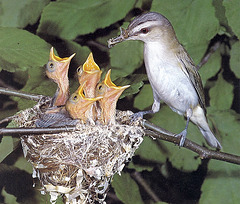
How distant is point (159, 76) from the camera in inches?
58.7

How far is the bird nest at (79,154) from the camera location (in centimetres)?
131

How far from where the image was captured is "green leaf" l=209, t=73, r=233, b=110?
Result: 178 centimetres

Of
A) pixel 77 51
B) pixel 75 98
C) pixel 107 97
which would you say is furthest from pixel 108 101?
pixel 77 51

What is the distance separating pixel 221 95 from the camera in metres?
1.79

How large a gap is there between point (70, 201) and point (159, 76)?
0.58 meters

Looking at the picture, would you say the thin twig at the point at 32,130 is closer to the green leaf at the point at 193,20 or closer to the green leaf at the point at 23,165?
the green leaf at the point at 23,165

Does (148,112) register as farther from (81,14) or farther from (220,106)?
(81,14)

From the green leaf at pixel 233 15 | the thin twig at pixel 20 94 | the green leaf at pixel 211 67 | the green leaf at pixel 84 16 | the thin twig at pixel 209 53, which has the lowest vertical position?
the thin twig at pixel 20 94

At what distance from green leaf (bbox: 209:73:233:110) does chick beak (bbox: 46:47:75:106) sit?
691mm

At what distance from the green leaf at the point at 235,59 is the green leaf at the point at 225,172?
196 millimetres

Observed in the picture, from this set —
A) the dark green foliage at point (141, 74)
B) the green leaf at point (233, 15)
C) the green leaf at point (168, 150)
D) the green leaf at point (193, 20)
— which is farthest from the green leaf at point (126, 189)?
the green leaf at point (233, 15)

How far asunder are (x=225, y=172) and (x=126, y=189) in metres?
0.46

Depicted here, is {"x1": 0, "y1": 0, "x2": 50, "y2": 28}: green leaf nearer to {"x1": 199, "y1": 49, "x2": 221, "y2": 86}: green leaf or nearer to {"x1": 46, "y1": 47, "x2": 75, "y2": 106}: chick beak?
{"x1": 46, "y1": 47, "x2": 75, "y2": 106}: chick beak

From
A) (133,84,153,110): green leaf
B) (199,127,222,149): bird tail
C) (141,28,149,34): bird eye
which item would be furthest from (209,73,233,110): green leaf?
(141,28,149,34): bird eye
